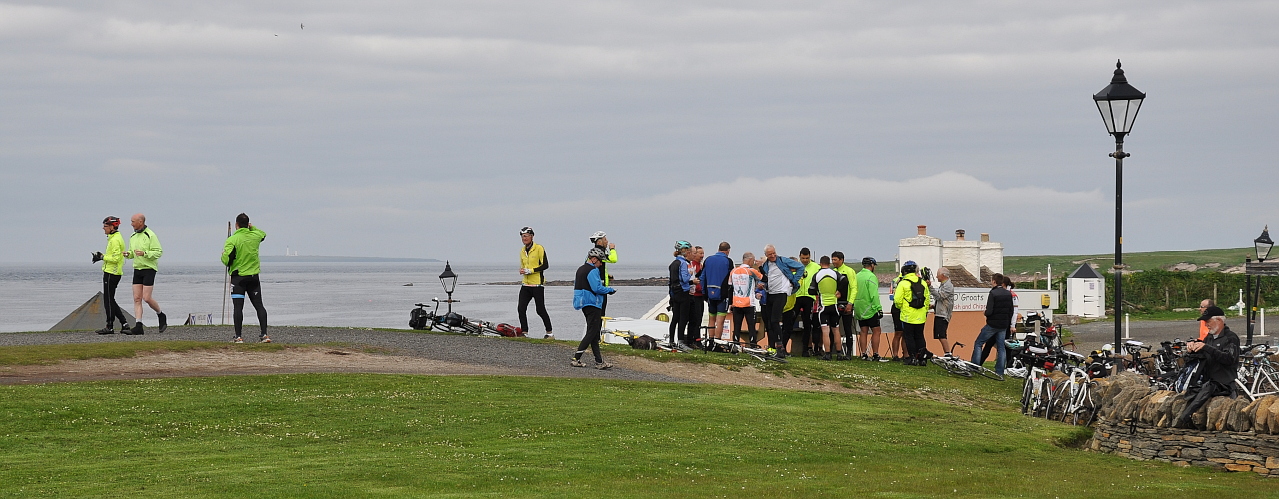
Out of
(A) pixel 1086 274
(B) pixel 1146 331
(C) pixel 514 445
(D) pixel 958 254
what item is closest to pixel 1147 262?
(A) pixel 1086 274

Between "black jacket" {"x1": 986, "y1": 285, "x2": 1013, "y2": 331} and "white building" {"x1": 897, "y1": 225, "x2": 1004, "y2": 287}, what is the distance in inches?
1008

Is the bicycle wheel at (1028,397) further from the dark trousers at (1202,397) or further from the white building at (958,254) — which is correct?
the white building at (958,254)

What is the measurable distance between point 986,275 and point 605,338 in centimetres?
Answer: 2599

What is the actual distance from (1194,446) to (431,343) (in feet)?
40.4

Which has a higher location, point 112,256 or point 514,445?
point 112,256

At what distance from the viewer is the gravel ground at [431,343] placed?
18.5m

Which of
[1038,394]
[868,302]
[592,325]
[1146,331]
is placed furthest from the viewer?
[1146,331]

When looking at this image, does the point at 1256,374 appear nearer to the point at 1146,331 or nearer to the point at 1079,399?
the point at 1079,399

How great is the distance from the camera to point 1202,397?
13117mm

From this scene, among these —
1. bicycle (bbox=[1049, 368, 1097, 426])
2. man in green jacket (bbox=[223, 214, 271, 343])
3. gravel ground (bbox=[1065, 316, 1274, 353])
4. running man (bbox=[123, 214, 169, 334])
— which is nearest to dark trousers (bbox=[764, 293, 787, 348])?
bicycle (bbox=[1049, 368, 1097, 426])

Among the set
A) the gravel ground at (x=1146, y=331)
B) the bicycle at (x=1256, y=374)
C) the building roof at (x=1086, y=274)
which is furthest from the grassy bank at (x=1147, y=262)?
the bicycle at (x=1256, y=374)

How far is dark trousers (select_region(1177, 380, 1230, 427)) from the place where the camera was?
43.0ft

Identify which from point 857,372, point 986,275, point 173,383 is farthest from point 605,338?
point 986,275

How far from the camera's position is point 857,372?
20281mm
